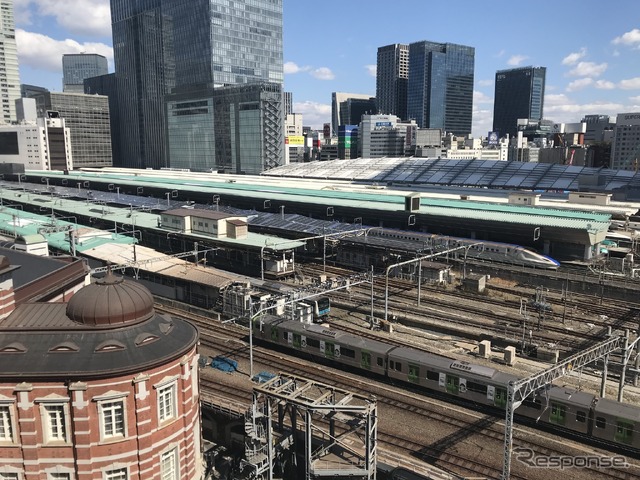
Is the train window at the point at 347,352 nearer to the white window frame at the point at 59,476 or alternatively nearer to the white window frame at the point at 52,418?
the white window frame at the point at 59,476

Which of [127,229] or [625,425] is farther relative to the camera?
[127,229]

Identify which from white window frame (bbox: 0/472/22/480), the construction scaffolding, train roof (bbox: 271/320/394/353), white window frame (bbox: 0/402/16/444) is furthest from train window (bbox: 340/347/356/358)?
white window frame (bbox: 0/402/16/444)

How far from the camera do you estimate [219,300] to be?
182 ft

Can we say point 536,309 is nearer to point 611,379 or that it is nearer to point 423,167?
point 611,379

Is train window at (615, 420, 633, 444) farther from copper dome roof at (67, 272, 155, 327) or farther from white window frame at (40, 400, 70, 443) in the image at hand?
white window frame at (40, 400, 70, 443)

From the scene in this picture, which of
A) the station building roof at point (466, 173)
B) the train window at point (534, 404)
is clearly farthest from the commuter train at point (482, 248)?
the station building roof at point (466, 173)

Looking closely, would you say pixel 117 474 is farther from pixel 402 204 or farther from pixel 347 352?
pixel 402 204

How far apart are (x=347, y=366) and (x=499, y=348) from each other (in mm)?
15260

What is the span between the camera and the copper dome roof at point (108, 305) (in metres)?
25.1

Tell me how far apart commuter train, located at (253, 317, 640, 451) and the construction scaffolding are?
8678 mm

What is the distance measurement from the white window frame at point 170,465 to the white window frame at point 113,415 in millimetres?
2547

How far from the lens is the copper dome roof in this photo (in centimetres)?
2506

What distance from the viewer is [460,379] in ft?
119

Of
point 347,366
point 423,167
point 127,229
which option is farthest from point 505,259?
point 423,167
